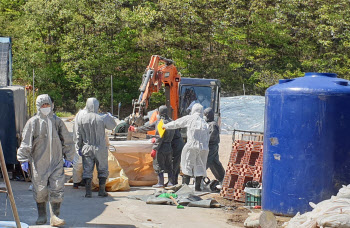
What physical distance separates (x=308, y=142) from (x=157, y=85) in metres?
10.6

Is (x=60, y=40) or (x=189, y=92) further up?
(x=60, y=40)

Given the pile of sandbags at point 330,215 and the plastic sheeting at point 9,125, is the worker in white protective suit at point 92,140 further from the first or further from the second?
the pile of sandbags at point 330,215

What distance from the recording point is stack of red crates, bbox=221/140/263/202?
35.8 ft

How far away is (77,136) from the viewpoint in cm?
1129

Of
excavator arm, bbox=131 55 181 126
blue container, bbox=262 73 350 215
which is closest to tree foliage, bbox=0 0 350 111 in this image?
excavator arm, bbox=131 55 181 126

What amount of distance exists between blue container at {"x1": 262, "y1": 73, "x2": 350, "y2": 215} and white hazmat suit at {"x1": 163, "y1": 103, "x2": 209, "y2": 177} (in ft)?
9.50

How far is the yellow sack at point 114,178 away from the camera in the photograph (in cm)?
1201

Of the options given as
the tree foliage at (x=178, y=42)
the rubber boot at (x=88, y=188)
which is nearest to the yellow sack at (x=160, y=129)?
the rubber boot at (x=88, y=188)

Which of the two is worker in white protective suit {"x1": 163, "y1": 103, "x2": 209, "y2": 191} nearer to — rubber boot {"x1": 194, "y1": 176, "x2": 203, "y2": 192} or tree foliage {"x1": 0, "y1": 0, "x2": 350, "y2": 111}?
rubber boot {"x1": 194, "y1": 176, "x2": 203, "y2": 192}

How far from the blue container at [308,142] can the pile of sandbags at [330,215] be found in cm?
59

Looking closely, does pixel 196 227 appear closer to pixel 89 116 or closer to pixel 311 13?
pixel 89 116

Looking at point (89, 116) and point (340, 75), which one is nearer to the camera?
point (89, 116)

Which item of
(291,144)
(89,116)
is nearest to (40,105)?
(89,116)

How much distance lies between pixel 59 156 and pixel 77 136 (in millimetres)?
2998
